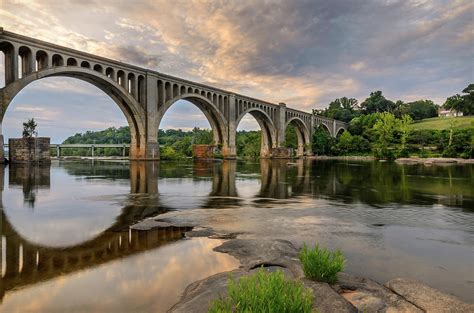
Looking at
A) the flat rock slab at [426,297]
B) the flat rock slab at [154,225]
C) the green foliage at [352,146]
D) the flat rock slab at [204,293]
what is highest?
the green foliage at [352,146]

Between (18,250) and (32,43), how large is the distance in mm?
35785

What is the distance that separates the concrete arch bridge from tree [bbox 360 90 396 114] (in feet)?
307

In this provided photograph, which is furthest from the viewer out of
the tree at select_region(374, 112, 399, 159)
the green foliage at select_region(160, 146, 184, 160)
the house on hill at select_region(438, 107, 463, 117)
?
the house on hill at select_region(438, 107, 463, 117)

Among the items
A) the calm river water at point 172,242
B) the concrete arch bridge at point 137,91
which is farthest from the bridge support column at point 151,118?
the calm river water at point 172,242

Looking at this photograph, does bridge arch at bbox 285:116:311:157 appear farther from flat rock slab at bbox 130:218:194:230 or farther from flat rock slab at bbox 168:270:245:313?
flat rock slab at bbox 168:270:245:313

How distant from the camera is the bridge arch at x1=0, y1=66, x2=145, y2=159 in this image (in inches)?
1319

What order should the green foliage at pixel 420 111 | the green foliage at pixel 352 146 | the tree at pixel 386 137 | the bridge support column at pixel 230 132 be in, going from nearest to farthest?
1. the bridge support column at pixel 230 132
2. the tree at pixel 386 137
3. the green foliage at pixel 352 146
4. the green foliage at pixel 420 111

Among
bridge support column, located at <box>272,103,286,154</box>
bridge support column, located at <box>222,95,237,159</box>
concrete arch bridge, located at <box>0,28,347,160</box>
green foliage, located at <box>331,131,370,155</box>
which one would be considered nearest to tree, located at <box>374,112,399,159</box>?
green foliage, located at <box>331,131,370,155</box>

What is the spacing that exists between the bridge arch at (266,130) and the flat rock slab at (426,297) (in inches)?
3037

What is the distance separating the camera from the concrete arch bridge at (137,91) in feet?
112

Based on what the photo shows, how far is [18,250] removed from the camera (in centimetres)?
684

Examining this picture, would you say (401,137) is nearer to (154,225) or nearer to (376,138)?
(376,138)

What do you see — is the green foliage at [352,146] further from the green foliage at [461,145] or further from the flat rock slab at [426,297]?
the flat rock slab at [426,297]

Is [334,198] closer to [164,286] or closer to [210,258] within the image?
[210,258]
